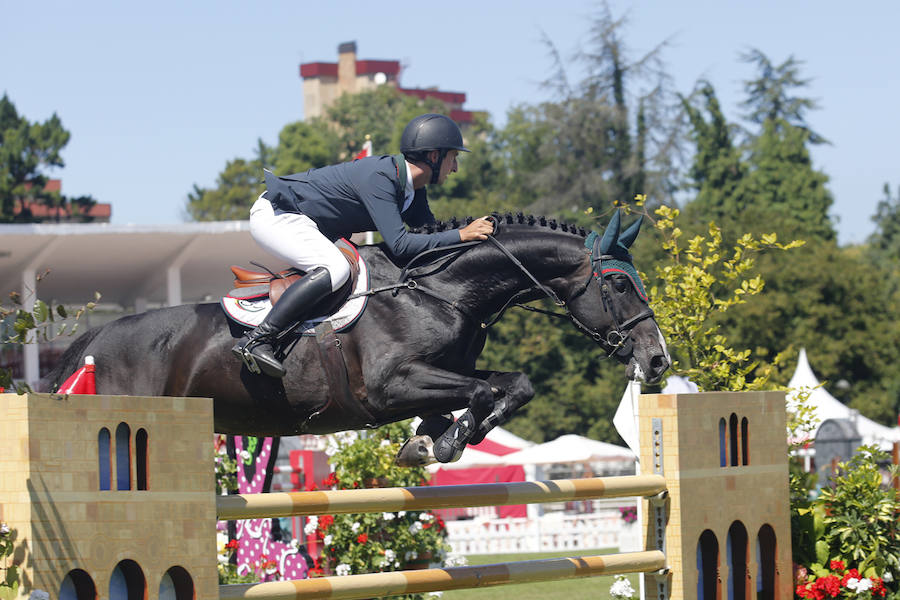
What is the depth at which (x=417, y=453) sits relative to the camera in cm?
566

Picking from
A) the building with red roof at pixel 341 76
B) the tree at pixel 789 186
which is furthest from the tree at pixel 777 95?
the building with red roof at pixel 341 76

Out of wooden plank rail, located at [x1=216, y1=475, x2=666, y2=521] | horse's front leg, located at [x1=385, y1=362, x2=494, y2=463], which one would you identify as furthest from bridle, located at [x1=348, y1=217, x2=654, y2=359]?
wooden plank rail, located at [x1=216, y1=475, x2=666, y2=521]

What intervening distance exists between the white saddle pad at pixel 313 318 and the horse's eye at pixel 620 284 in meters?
1.22

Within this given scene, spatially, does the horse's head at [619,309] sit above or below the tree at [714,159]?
below

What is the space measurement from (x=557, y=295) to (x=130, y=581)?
2.66 metres

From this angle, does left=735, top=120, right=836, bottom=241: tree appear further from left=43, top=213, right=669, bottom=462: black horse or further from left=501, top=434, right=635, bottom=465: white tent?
left=43, top=213, right=669, bottom=462: black horse

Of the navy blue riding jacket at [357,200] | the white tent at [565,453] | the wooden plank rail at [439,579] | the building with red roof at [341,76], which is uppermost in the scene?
the building with red roof at [341,76]

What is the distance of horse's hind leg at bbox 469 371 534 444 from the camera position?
568 centimetres

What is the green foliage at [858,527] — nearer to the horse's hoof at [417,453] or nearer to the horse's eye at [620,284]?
the horse's eye at [620,284]

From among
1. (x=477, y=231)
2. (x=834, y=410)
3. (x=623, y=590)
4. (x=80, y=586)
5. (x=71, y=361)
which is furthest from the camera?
(x=834, y=410)

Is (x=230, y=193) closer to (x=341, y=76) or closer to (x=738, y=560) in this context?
(x=341, y=76)

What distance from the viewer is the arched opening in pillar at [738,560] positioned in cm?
649

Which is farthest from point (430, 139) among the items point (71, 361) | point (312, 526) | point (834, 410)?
point (834, 410)

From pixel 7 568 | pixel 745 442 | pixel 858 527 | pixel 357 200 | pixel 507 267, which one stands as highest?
pixel 357 200
